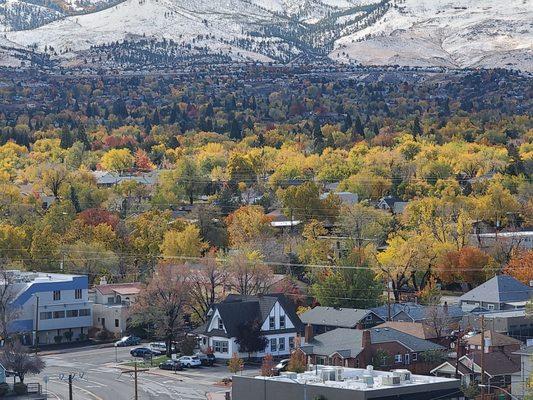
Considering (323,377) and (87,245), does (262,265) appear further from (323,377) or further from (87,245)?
(323,377)

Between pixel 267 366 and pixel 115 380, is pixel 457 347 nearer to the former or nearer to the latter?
pixel 267 366

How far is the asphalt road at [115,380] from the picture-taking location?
67875 mm

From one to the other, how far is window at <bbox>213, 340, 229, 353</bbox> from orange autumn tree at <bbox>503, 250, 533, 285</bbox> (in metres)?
20.0

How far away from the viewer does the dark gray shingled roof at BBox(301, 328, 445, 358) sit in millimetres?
71875

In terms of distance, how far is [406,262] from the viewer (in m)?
95.6

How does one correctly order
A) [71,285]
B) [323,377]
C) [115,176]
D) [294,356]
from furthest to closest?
[115,176] → [71,285] → [294,356] → [323,377]

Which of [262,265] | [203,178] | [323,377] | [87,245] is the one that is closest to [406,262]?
[262,265]

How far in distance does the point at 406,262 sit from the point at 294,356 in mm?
25977

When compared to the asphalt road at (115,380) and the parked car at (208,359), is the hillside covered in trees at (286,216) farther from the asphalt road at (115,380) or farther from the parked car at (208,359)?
the asphalt road at (115,380)

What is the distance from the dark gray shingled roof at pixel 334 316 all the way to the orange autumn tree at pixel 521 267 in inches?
507

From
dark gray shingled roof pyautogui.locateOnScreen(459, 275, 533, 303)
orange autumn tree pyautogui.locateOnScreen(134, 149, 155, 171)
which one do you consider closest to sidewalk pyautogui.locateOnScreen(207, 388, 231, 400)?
dark gray shingled roof pyautogui.locateOnScreen(459, 275, 533, 303)

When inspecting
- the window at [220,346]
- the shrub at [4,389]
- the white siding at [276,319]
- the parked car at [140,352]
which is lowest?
the shrub at [4,389]

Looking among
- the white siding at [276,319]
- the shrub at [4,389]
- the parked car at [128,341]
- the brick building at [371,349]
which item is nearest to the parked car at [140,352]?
the parked car at [128,341]

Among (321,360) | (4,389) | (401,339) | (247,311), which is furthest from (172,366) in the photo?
(401,339)
